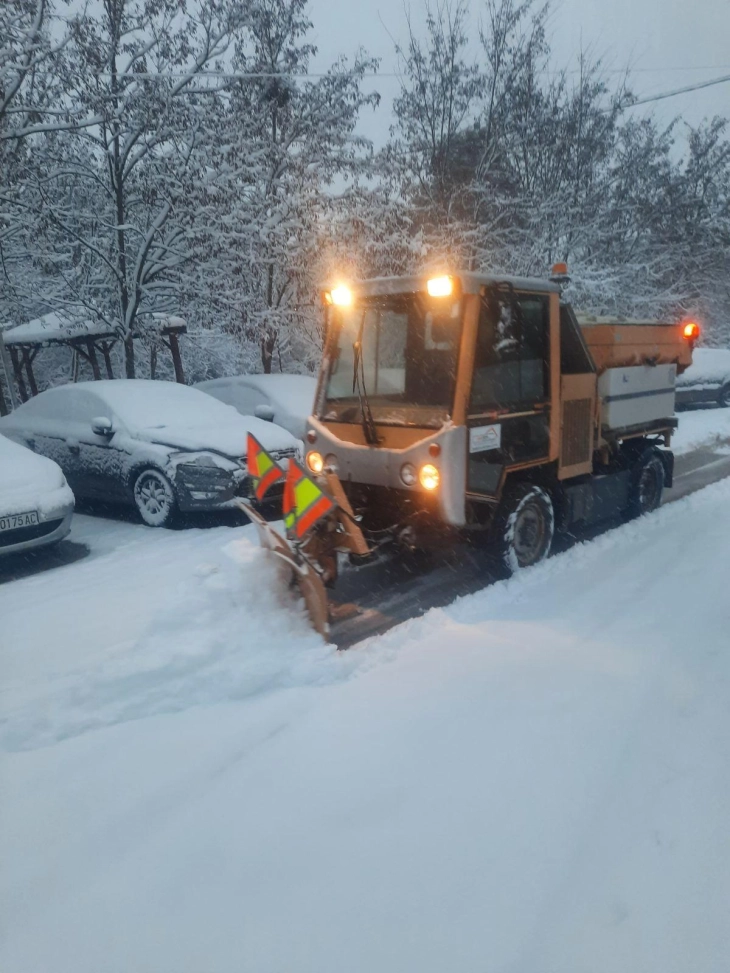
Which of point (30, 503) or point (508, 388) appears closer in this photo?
point (508, 388)

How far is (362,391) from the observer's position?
18.1 feet

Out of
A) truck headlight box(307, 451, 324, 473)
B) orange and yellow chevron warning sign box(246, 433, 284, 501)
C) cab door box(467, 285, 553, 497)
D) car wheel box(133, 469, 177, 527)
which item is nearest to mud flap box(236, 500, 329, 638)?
orange and yellow chevron warning sign box(246, 433, 284, 501)

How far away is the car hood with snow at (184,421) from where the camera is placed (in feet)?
25.4

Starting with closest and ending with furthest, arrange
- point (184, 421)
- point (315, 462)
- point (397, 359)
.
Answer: point (397, 359), point (315, 462), point (184, 421)

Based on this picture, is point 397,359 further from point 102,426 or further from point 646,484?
point 102,426

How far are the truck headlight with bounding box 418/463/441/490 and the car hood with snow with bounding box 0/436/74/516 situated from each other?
3.53m

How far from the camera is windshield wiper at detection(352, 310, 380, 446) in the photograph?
541 centimetres

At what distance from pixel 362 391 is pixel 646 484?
12.7 ft

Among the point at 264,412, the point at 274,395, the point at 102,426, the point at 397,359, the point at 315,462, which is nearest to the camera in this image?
the point at 397,359

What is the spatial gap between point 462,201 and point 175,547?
11198 millimetres

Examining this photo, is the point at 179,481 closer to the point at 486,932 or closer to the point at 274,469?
the point at 274,469

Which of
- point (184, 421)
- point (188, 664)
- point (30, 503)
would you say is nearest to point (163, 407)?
point (184, 421)

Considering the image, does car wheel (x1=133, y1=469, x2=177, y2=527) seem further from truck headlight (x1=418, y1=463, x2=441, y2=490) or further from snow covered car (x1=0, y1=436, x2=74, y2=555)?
truck headlight (x1=418, y1=463, x2=441, y2=490)

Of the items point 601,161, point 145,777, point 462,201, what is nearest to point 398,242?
point 462,201
